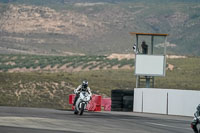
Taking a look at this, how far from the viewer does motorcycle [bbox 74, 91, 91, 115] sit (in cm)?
2802

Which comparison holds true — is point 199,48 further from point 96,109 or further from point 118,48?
point 96,109

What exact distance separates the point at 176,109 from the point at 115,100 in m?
3.56

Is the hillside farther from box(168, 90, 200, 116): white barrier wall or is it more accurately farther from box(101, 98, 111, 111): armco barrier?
box(168, 90, 200, 116): white barrier wall

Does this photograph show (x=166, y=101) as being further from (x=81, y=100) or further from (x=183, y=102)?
(x=81, y=100)

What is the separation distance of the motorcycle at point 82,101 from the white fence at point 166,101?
4.89 meters

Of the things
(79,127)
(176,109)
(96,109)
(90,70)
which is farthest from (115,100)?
(90,70)

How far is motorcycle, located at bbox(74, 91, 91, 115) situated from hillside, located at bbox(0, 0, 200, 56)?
101 m

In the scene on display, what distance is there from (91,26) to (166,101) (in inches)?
5002

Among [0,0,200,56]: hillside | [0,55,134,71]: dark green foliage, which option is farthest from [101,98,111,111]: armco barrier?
[0,0,200,56]: hillside

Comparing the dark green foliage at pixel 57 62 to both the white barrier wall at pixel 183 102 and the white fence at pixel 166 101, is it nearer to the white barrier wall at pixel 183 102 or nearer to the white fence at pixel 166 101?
the white fence at pixel 166 101

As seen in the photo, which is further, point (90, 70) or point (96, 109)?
point (90, 70)

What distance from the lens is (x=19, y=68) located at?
93.6 metres

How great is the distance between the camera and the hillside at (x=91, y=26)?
139625 mm

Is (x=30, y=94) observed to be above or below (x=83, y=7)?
below
